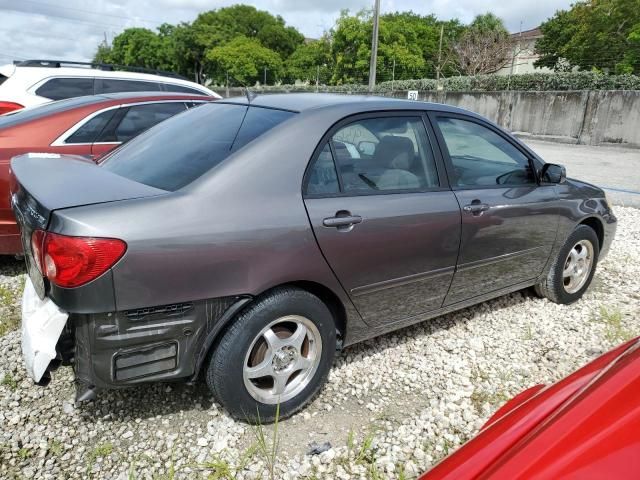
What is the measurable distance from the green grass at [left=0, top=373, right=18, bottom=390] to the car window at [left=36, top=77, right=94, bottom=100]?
Result: 452cm

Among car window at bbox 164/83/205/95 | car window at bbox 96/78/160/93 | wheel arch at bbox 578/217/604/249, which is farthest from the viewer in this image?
car window at bbox 164/83/205/95

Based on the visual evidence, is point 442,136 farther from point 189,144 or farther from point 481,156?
point 189,144

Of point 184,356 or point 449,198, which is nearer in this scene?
point 184,356

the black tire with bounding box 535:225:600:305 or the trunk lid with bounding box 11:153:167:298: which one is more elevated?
the trunk lid with bounding box 11:153:167:298

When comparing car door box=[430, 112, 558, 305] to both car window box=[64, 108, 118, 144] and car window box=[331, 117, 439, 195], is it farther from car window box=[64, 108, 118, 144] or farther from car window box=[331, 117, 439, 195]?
car window box=[64, 108, 118, 144]

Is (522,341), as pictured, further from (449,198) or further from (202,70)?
(202,70)

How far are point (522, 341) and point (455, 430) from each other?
1222 mm

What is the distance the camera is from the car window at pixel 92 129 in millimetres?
4234

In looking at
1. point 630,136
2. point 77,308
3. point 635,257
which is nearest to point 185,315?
point 77,308

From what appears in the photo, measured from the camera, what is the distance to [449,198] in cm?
292

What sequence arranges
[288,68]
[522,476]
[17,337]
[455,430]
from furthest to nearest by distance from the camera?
1. [288,68]
2. [17,337]
3. [455,430]
4. [522,476]

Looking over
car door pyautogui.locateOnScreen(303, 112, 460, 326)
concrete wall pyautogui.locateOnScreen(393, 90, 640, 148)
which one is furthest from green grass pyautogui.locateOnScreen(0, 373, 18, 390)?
concrete wall pyautogui.locateOnScreen(393, 90, 640, 148)

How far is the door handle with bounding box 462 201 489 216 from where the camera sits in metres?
2.98

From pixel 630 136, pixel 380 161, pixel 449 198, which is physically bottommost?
pixel 630 136
